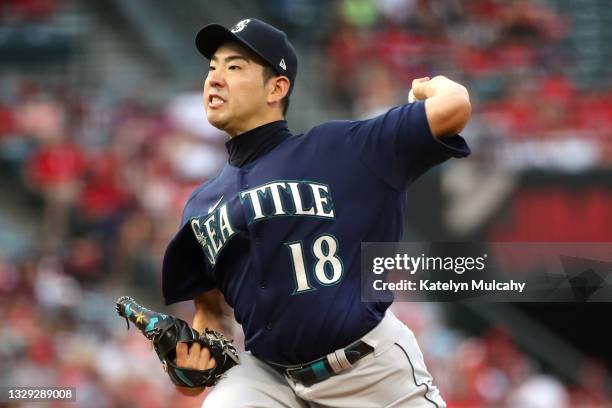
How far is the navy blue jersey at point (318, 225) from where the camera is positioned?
11.6 feet

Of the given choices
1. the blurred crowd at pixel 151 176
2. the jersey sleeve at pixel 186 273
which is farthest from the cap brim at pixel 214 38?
the blurred crowd at pixel 151 176

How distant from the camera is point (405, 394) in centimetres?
361

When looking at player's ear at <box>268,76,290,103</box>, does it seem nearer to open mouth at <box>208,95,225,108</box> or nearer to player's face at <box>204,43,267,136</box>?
player's face at <box>204,43,267,136</box>

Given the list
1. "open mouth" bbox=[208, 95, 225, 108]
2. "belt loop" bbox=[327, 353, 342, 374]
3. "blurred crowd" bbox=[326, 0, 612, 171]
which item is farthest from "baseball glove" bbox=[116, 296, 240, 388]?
"blurred crowd" bbox=[326, 0, 612, 171]

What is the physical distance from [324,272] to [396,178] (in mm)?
365

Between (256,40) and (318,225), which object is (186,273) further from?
(256,40)

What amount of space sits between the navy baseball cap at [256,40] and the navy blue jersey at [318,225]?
0.98ft

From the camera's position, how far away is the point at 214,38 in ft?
12.6

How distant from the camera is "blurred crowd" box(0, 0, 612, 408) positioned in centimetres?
805

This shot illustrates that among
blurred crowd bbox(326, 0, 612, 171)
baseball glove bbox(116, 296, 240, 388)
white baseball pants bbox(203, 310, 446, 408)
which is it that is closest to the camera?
white baseball pants bbox(203, 310, 446, 408)

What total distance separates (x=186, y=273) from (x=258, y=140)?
→ 20.7 inches

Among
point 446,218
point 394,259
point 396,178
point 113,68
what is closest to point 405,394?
point 394,259

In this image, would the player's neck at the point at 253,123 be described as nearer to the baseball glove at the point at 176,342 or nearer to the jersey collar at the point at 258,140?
the jersey collar at the point at 258,140

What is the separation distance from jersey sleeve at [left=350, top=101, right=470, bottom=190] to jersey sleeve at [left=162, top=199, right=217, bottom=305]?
0.70 m
